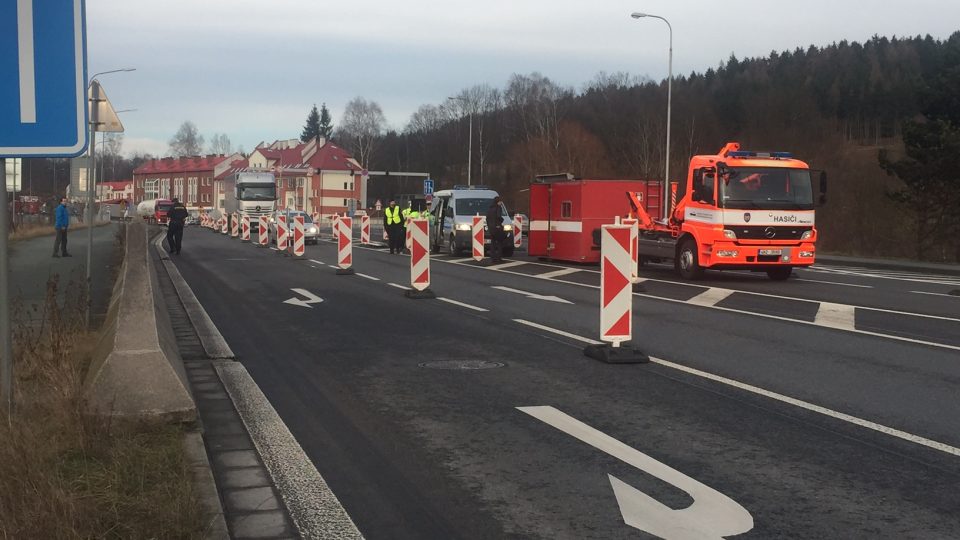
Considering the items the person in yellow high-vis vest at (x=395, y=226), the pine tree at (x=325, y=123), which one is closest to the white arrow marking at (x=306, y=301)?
the person in yellow high-vis vest at (x=395, y=226)

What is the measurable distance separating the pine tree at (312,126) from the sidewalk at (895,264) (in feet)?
511

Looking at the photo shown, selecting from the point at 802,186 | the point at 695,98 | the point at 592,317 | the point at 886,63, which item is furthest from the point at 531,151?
the point at 592,317

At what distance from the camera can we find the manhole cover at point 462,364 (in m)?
9.07

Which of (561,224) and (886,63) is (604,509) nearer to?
(561,224)

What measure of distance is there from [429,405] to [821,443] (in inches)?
112

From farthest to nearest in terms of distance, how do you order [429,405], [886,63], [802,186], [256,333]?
[886,63] < [802,186] < [256,333] < [429,405]

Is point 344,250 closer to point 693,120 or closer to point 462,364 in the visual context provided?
point 462,364

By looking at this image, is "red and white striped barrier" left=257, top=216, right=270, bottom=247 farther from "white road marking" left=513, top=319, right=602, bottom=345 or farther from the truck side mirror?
"white road marking" left=513, top=319, right=602, bottom=345

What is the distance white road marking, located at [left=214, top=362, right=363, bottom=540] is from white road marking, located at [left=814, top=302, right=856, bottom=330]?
7969 mm

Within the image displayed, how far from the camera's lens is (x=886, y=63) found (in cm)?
9788

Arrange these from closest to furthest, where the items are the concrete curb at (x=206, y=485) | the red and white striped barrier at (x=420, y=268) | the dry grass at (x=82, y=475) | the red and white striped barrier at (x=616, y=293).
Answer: the dry grass at (x=82, y=475) < the concrete curb at (x=206, y=485) < the red and white striped barrier at (x=616, y=293) < the red and white striped barrier at (x=420, y=268)

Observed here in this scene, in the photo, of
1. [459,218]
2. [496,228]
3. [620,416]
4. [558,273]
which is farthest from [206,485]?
[459,218]

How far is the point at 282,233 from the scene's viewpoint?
32469 mm

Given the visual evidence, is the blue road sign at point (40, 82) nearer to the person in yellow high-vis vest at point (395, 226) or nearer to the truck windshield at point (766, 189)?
the truck windshield at point (766, 189)
